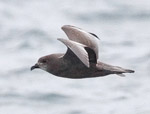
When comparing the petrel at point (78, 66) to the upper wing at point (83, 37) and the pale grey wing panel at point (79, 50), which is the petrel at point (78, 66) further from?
the pale grey wing panel at point (79, 50)

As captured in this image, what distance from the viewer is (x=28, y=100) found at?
17688 millimetres

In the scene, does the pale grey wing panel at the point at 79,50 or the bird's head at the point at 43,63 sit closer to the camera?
the pale grey wing panel at the point at 79,50

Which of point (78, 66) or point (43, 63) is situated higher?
point (43, 63)

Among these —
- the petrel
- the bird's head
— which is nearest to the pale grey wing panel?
the petrel

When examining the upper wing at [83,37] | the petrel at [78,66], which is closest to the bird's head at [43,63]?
the petrel at [78,66]

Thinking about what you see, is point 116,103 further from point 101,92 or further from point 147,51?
point 147,51

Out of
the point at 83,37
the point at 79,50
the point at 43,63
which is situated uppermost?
the point at 83,37

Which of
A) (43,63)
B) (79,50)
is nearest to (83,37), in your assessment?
(43,63)

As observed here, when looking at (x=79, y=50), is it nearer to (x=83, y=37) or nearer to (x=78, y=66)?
(x=78, y=66)

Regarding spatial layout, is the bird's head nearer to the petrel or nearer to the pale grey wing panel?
the petrel

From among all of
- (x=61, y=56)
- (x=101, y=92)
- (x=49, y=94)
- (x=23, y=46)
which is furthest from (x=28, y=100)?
(x=61, y=56)

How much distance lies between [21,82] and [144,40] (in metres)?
3.67

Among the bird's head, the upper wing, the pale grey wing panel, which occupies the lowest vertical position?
the pale grey wing panel

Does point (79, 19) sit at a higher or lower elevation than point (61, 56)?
higher
